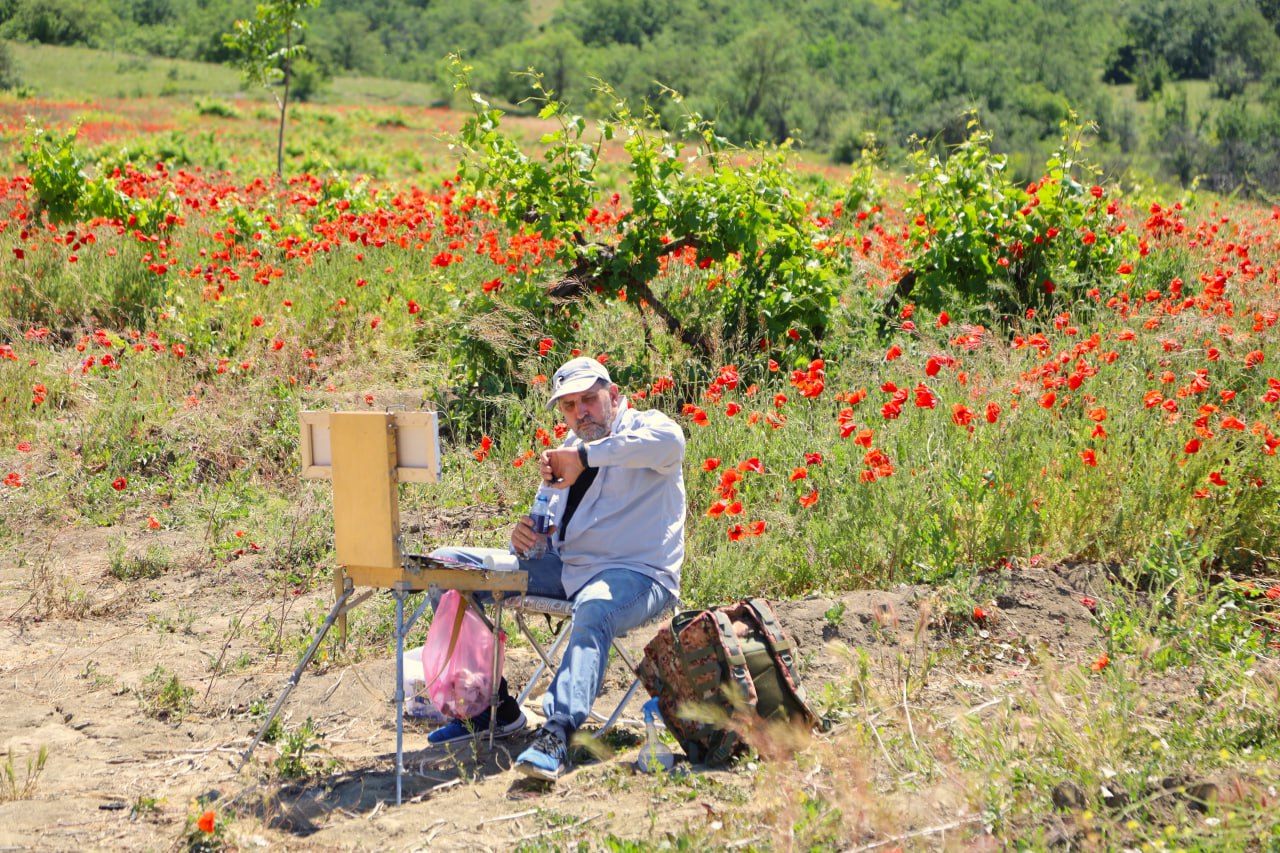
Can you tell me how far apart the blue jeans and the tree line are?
75.3 feet

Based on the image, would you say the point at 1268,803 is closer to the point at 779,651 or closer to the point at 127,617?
the point at 779,651

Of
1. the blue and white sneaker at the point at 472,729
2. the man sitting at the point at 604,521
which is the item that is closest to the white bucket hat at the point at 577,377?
the man sitting at the point at 604,521

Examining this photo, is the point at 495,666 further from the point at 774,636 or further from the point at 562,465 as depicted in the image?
the point at 774,636

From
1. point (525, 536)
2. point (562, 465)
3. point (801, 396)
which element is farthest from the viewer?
point (801, 396)

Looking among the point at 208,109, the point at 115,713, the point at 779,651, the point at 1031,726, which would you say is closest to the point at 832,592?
the point at 779,651

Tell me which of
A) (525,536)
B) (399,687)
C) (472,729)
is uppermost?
(525,536)

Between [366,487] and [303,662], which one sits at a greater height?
[366,487]

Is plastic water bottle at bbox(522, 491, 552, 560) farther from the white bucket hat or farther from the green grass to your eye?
the green grass

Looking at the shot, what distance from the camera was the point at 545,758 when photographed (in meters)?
3.36

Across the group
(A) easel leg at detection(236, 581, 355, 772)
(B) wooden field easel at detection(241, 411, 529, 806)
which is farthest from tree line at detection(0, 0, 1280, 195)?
(A) easel leg at detection(236, 581, 355, 772)

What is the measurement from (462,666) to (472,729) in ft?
0.67

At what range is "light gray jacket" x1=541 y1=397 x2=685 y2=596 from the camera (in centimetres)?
390

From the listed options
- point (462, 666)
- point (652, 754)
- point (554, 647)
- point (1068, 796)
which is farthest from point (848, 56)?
point (1068, 796)

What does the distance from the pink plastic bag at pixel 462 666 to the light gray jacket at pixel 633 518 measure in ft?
1.07
